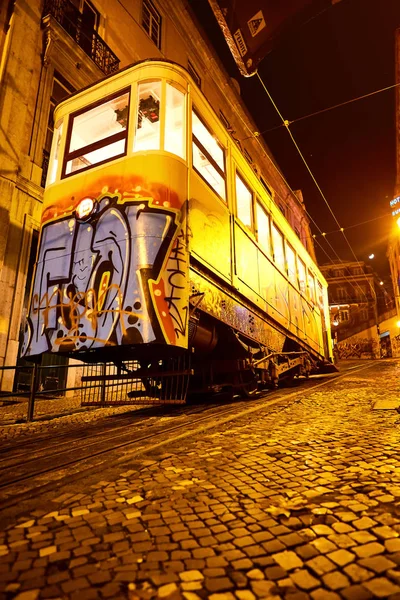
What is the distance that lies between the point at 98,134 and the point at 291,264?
6.15 m

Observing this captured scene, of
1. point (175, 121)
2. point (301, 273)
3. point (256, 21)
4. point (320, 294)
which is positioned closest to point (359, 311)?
point (320, 294)

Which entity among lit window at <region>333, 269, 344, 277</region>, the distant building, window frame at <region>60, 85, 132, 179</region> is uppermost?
lit window at <region>333, 269, 344, 277</region>

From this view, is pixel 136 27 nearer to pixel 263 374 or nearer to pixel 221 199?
pixel 221 199

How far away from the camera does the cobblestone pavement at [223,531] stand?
1.29 metres

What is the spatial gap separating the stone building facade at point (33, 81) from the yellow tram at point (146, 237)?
2172mm

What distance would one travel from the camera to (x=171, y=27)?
612 inches

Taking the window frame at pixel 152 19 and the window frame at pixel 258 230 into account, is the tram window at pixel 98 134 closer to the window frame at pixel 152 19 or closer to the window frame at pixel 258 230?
the window frame at pixel 258 230

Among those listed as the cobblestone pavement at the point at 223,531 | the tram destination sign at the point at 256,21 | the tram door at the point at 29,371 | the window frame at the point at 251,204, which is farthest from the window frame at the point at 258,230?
the tram door at the point at 29,371

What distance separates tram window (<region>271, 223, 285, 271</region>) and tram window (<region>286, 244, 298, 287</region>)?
1.67 ft

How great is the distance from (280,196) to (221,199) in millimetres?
22524

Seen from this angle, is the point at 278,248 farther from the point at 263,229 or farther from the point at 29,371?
the point at 29,371

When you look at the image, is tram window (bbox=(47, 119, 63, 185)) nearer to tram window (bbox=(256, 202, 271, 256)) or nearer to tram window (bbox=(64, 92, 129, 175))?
tram window (bbox=(64, 92, 129, 175))

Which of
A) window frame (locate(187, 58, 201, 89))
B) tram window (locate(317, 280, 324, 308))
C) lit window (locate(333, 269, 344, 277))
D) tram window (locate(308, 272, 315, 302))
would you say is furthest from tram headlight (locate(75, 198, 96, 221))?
lit window (locate(333, 269, 344, 277))

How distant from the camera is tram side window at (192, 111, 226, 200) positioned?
5.25 meters
